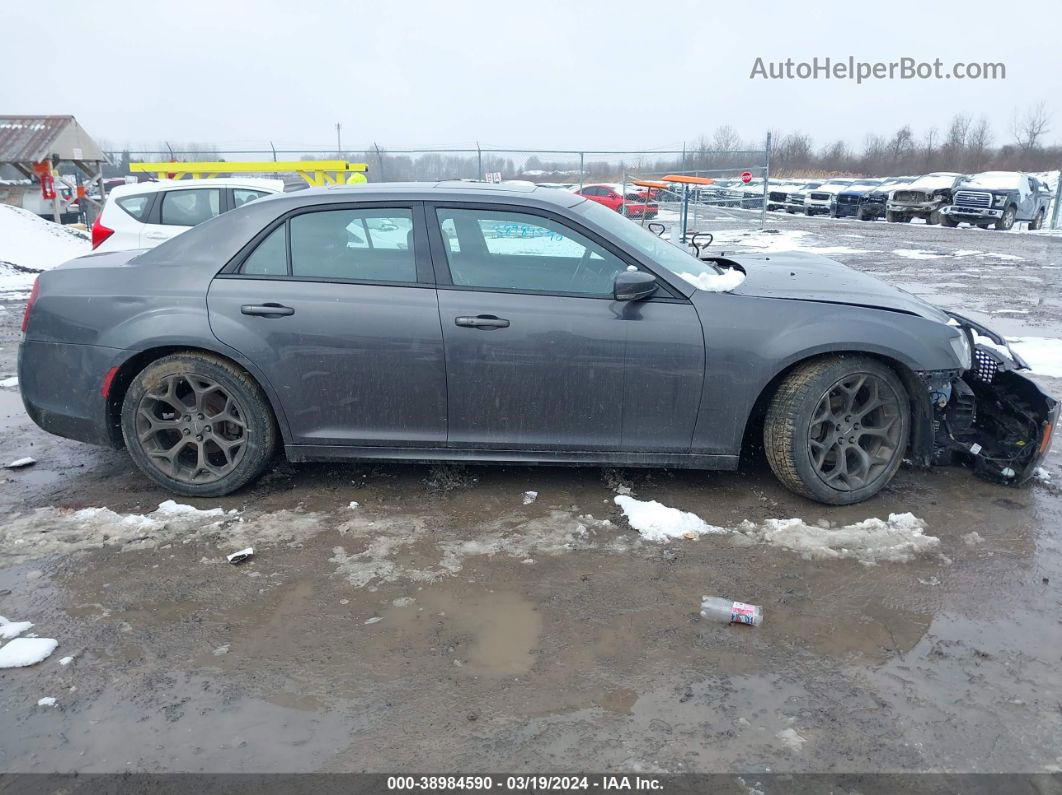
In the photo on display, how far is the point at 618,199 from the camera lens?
2156 cm

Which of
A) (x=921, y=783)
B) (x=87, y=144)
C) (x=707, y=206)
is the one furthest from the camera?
(x=707, y=206)

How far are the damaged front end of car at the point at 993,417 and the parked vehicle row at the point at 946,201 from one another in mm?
22962

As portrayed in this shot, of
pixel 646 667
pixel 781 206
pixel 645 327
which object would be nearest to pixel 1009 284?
pixel 645 327

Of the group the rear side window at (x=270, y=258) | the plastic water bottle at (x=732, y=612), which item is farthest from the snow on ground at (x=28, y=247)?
the plastic water bottle at (x=732, y=612)

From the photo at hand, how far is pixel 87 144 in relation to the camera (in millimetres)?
22094

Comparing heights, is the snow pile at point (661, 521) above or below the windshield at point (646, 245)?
below

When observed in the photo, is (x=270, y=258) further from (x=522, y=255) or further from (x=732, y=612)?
(x=732, y=612)

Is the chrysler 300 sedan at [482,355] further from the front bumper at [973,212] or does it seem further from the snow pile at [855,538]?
the front bumper at [973,212]

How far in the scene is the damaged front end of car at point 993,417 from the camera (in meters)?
3.94

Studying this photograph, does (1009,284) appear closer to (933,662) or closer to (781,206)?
(933,662)

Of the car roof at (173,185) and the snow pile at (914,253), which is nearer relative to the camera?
the car roof at (173,185)

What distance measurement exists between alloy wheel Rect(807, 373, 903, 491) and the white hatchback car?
7771 mm

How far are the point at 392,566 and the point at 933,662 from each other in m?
2.17

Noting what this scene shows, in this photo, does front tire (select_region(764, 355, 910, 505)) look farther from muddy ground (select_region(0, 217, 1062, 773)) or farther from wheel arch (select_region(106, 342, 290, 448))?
wheel arch (select_region(106, 342, 290, 448))
